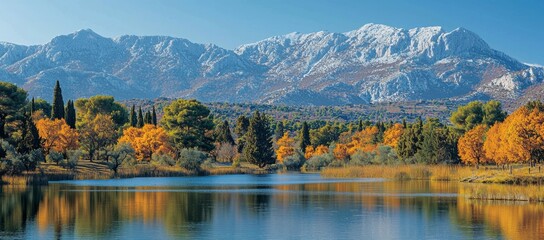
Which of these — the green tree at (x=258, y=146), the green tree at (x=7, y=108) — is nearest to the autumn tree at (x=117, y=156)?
the green tree at (x=7, y=108)

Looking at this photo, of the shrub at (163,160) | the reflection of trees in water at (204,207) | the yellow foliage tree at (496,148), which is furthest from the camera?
the shrub at (163,160)

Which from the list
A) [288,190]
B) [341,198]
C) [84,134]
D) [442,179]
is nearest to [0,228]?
[341,198]

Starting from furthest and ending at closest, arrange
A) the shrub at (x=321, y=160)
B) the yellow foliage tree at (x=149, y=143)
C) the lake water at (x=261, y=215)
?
1. the shrub at (x=321, y=160)
2. the yellow foliage tree at (x=149, y=143)
3. the lake water at (x=261, y=215)

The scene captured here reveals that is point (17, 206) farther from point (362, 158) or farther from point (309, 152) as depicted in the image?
point (309, 152)

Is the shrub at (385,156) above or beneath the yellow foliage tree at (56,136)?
beneath

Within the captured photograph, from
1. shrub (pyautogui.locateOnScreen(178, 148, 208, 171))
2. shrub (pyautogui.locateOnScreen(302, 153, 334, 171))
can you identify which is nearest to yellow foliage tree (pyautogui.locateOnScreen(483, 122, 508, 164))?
shrub (pyautogui.locateOnScreen(302, 153, 334, 171))

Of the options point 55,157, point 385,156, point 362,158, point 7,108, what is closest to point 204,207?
point 7,108

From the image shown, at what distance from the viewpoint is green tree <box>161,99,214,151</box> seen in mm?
138500

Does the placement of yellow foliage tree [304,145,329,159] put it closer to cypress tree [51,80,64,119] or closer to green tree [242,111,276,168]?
green tree [242,111,276,168]

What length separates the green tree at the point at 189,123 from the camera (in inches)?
5453

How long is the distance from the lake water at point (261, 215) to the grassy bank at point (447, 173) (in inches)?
432

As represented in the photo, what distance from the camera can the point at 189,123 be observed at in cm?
14188

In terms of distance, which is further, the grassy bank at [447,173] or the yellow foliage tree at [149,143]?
the yellow foliage tree at [149,143]

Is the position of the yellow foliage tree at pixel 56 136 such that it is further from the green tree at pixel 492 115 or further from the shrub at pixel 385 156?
the green tree at pixel 492 115
